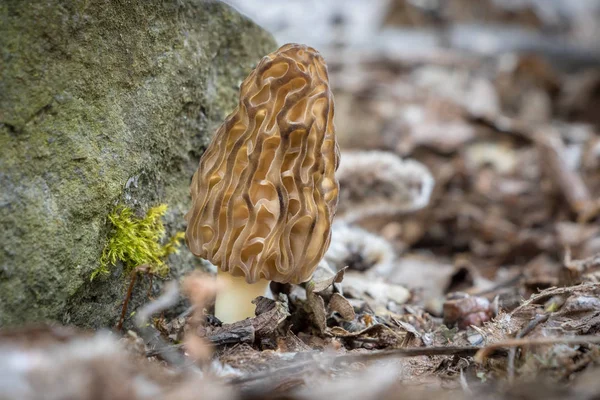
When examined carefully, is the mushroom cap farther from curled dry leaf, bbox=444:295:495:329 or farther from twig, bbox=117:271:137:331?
curled dry leaf, bbox=444:295:495:329

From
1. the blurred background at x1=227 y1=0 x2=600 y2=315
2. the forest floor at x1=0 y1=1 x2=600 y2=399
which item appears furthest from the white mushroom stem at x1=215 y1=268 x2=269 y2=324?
the blurred background at x1=227 y1=0 x2=600 y2=315

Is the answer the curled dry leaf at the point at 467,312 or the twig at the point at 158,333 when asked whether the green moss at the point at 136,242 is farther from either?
the curled dry leaf at the point at 467,312

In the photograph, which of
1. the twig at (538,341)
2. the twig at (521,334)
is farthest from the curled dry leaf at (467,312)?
the twig at (538,341)

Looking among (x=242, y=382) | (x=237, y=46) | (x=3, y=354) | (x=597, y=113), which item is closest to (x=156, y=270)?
(x=242, y=382)

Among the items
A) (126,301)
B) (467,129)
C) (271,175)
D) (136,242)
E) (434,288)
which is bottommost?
(434,288)

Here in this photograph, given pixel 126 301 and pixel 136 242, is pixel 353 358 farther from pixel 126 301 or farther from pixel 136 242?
pixel 136 242

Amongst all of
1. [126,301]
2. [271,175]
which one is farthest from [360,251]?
[126,301]

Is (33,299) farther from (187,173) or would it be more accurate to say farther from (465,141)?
(465,141)
